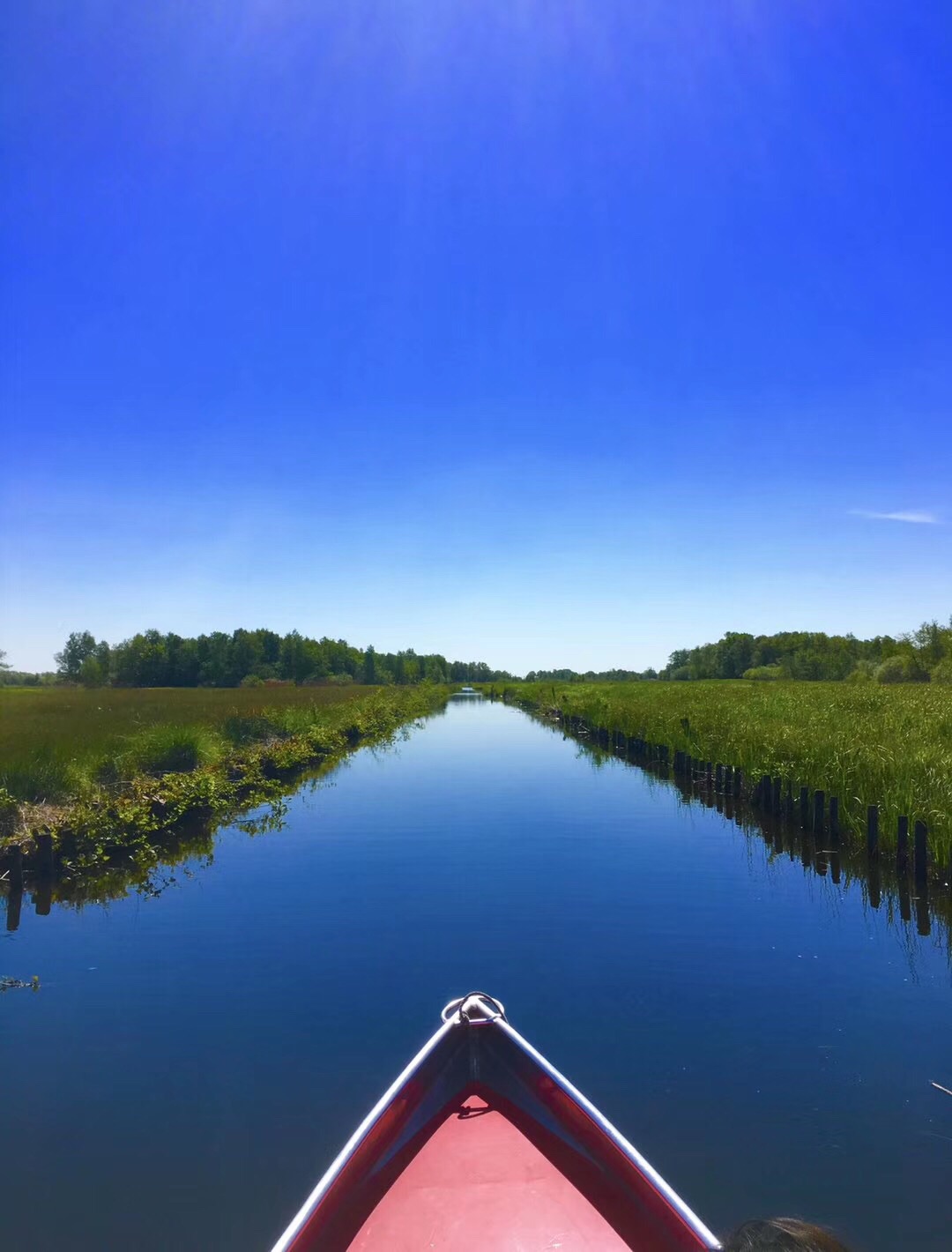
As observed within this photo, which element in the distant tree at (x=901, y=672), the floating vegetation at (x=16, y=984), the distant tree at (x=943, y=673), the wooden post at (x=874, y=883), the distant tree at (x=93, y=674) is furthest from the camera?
the distant tree at (x=93, y=674)

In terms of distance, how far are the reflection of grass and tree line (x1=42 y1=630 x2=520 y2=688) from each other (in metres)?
47.2

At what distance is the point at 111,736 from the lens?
65.8ft

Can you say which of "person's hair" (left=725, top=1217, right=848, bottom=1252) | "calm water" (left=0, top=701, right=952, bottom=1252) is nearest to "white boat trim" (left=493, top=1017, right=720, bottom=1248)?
"person's hair" (left=725, top=1217, right=848, bottom=1252)

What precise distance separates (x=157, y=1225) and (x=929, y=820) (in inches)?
459

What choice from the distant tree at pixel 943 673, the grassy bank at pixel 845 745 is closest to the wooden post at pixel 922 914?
the grassy bank at pixel 845 745

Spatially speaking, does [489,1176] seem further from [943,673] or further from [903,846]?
[943,673]

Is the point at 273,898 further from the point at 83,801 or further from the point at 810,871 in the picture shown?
the point at 810,871

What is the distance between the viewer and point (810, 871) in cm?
1318

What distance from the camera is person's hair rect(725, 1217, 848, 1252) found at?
289 centimetres

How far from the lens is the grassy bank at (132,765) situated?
13.9m

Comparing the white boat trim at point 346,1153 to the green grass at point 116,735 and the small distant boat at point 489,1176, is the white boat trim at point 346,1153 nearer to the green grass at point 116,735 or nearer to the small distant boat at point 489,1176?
the small distant boat at point 489,1176

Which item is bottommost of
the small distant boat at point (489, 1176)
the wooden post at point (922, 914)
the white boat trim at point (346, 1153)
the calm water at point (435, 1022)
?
the calm water at point (435, 1022)

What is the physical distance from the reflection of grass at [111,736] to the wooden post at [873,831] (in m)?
15.0

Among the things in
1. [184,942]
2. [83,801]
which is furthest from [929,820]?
[83,801]
